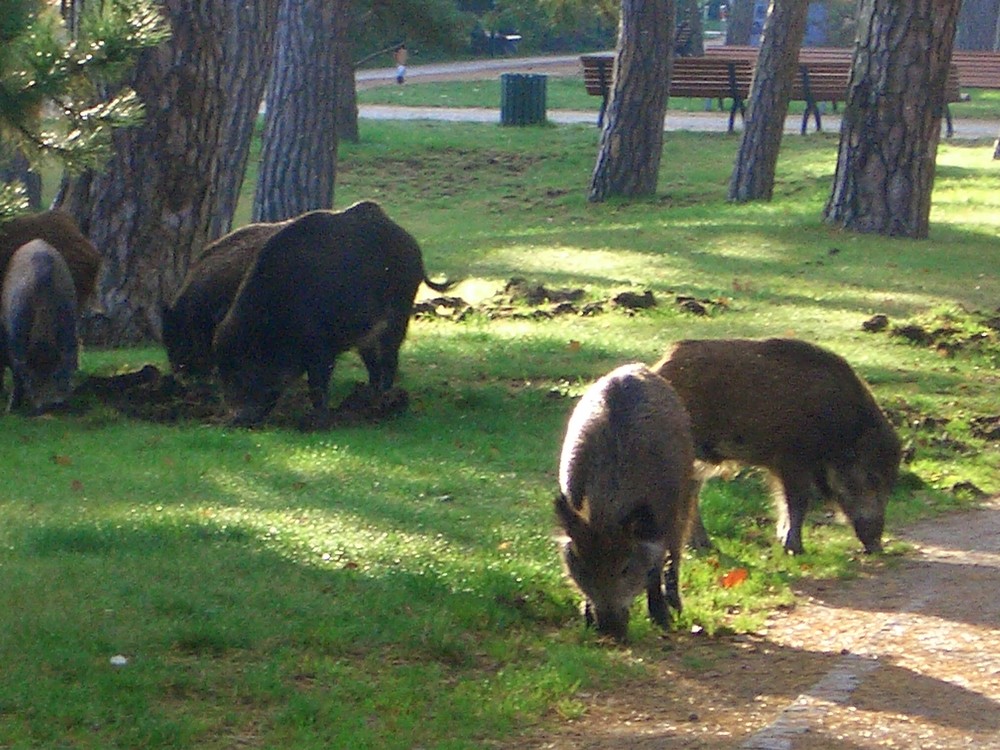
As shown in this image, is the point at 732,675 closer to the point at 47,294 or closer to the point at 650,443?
the point at 650,443

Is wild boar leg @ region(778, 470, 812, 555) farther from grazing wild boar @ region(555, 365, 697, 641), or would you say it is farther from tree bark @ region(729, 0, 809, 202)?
tree bark @ region(729, 0, 809, 202)

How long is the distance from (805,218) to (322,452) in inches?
444

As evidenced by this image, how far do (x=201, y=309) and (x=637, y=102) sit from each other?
13.1 m

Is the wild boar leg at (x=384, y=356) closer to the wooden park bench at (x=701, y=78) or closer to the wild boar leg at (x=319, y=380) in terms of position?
the wild boar leg at (x=319, y=380)

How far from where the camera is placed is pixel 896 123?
17828 mm

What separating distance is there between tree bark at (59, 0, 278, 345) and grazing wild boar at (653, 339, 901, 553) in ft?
17.3

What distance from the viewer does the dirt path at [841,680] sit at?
19.4ft

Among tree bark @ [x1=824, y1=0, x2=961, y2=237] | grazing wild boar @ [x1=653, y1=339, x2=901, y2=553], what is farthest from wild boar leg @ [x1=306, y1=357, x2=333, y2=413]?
tree bark @ [x1=824, y1=0, x2=961, y2=237]

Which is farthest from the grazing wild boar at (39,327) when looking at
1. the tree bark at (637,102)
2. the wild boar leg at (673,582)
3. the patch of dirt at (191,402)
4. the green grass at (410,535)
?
the tree bark at (637,102)

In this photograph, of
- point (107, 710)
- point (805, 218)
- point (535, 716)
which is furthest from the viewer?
point (805, 218)

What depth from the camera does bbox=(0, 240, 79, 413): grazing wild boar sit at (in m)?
11.0

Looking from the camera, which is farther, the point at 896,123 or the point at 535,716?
the point at 896,123

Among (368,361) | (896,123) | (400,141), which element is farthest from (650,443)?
(400,141)

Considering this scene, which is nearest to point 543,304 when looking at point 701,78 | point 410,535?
point 410,535
